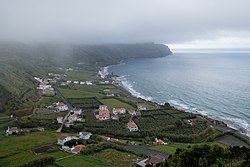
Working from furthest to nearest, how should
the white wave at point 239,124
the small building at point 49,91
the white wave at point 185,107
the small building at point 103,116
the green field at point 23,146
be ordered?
the small building at point 49,91
the white wave at point 185,107
the small building at point 103,116
the white wave at point 239,124
the green field at point 23,146

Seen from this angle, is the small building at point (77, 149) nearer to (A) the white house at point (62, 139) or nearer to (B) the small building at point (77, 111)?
(A) the white house at point (62, 139)

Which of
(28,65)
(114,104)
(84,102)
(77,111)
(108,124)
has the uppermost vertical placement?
(28,65)

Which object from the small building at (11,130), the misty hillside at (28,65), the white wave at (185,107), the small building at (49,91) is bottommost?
the white wave at (185,107)

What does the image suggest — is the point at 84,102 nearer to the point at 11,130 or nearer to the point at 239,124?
the point at 11,130

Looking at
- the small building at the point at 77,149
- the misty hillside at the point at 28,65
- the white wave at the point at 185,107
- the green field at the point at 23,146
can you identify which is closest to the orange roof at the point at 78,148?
the small building at the point at 77,149

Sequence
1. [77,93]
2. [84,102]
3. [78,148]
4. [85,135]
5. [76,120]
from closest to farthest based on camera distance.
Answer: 1. [78,148]
2. [85,135]
3. [76,120]
4. [84,102]
5. [77,93]

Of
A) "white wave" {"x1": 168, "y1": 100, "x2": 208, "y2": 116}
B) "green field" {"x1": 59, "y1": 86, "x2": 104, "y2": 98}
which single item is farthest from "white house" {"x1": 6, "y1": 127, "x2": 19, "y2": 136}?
"white wave" {"x1": 168, "y1": 100, "x2": 208, "y2": 116}

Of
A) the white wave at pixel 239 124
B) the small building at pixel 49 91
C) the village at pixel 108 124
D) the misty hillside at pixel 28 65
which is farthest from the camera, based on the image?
the small building at pixel 49 91

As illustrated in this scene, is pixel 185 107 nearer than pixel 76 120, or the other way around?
pixel 76 120

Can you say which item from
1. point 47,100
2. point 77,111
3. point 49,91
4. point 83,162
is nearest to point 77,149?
point 83,162

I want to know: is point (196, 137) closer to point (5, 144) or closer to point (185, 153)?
point (185, 153)

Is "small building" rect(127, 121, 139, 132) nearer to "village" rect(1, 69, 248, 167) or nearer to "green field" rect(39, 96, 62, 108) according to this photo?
"village" rect(1, 69, 248, 167)
